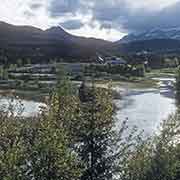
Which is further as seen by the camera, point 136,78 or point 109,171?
point 136,78

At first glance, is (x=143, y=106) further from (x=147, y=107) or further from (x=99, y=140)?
(x=99, y=140)

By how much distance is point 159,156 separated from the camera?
3369cm

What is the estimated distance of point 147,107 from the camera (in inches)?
4473

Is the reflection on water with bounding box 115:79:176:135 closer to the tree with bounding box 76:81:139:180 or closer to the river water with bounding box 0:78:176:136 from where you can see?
the river water with bounding box 0:78:176:136

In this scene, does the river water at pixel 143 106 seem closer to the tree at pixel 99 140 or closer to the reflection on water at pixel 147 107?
the reflection on water at pixel 147 107

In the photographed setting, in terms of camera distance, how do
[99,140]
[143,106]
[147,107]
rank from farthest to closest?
[143,106] < [147,107] < [99,140]

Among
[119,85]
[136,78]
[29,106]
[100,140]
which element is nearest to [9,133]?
[100,140]

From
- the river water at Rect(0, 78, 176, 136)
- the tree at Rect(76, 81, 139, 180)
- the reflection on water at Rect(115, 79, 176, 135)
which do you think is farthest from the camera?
the reflection on water at Rect(115, 79, 176, 135)

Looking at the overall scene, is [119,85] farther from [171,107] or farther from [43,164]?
[43,164]

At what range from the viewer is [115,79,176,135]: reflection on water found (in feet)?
283

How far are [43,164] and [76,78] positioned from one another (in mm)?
144402

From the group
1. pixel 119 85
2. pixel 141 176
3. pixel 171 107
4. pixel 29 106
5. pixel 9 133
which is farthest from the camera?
pixel 119 85

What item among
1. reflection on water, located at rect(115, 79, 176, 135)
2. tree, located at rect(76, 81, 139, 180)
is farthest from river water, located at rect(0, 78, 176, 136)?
tree, located at rect(76, 81, 139, 180)

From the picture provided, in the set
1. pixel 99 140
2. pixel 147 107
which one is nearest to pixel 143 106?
pixel 147 107
